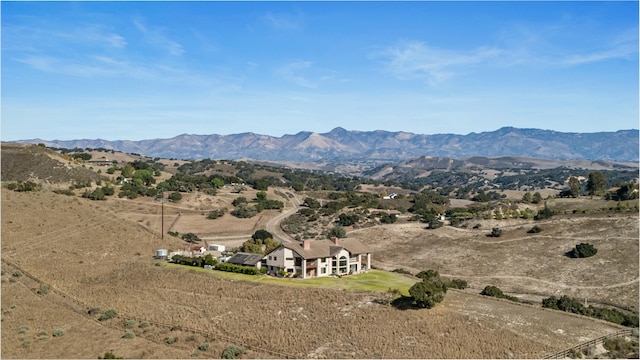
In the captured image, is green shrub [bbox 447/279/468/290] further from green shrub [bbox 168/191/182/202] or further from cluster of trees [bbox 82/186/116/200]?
green shrub [bbox 168/191/182/202]

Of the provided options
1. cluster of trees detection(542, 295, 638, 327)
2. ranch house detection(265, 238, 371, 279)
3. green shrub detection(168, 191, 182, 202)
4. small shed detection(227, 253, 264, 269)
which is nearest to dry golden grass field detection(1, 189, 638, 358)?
cluster of trees detection(542, 295, 638, 327)

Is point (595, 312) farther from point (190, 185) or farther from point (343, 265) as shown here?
point (190, 185)

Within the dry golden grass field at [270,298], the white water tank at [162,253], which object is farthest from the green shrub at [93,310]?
the white water tank at [162,253]

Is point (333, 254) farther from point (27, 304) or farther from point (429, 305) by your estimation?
point (27, 304)

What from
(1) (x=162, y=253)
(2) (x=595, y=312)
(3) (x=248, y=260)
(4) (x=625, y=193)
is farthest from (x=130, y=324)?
(4) (x=625, y=193)

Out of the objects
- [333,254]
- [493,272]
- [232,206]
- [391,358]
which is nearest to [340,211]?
[232,206]

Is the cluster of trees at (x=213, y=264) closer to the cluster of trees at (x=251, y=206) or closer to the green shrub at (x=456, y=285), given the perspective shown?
the green shrub at (x=456, y=285)
